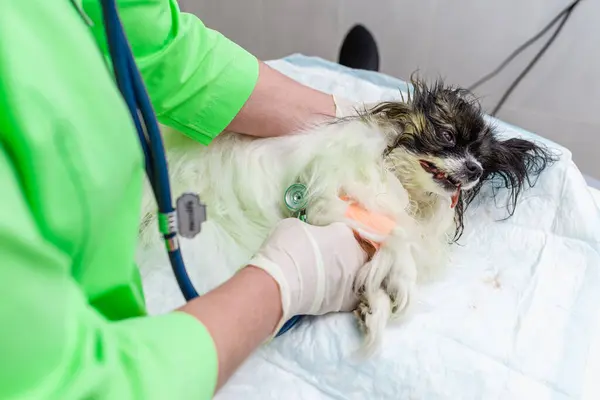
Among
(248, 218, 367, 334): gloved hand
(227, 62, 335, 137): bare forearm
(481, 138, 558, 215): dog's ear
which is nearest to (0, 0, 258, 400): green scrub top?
(248, 218, 367, 334): gloved hand

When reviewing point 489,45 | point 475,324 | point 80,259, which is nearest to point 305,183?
point 475,324

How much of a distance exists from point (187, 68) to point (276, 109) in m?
0.19

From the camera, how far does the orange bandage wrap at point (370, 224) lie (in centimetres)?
91

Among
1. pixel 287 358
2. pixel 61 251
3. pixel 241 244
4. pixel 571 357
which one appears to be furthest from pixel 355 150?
pixel 61 251

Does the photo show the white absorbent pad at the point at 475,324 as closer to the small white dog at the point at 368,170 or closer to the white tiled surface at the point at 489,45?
the small white dog at the point at 368,170

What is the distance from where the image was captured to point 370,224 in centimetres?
93

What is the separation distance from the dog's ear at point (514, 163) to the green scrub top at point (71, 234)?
2.49ft

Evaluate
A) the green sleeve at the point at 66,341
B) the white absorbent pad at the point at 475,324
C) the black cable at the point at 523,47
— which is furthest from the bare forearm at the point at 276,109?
the black cable at the point at 523,47

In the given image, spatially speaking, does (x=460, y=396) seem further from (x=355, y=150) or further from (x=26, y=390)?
(x=26, y=390)

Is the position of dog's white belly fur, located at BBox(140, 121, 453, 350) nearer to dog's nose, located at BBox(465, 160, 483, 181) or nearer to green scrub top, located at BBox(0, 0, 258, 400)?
dog's nose, located at BBox(465, 160, 483, 181)

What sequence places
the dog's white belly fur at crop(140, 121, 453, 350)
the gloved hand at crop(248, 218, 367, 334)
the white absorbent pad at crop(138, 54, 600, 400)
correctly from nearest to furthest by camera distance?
the gloved hand at crop(248, 218, 367, 334)
the white absorbent pad at crop(138, 54, 600, 400)
the dog's white belly fur at crop(140, 121, 453, 350)

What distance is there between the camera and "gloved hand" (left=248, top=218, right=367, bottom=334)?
0.71 meters

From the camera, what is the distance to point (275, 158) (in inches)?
40.8

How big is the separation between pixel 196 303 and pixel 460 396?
451 millimetres
